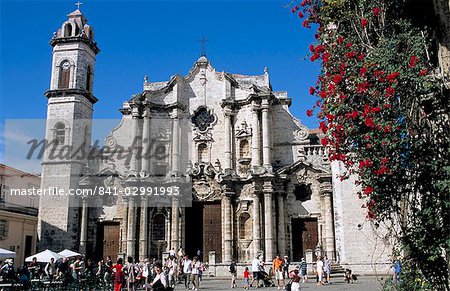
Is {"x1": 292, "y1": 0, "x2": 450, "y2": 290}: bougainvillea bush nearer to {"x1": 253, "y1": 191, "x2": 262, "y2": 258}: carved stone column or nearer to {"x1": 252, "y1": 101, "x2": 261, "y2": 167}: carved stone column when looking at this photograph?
{"x1": 253, "y1": 191, "x2": 262, "y2": 258}: carved stone column

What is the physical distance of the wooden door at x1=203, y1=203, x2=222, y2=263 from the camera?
1075 inches

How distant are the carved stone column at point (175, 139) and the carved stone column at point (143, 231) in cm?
258

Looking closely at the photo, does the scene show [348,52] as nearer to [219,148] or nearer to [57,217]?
[219,148]

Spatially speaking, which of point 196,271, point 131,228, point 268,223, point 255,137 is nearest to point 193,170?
point 255,137

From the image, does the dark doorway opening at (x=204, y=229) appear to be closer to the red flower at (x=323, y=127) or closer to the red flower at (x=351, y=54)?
the red flower at (x=323, y=127)

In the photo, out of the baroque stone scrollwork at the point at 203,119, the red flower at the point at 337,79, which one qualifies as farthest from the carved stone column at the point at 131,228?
the red flower at the point at 337,79

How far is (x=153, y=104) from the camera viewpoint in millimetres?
30109

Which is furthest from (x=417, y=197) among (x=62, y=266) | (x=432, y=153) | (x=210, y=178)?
(x=210, y=178)

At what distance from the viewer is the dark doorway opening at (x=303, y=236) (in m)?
26.2

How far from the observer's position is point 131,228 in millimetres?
27547

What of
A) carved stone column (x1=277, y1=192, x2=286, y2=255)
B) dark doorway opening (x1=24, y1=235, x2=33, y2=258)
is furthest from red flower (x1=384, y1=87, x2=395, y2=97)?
dark doorway opening (x1=24, y1=235, x2=33, y2=258)

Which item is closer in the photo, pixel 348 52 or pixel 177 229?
pixel 348 52

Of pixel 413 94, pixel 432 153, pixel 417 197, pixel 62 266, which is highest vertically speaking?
pixel 413 94

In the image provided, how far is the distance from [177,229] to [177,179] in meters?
2.99
